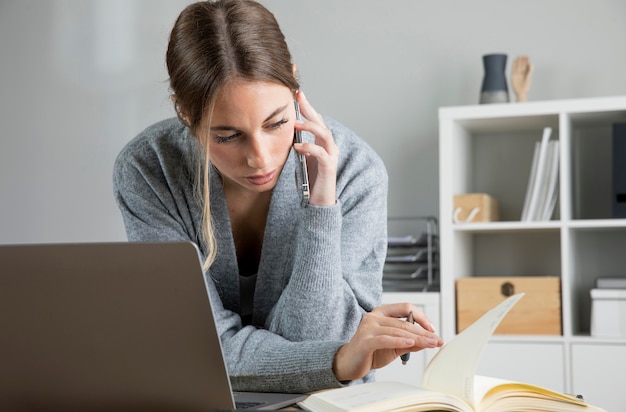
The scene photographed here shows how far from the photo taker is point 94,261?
77 centimetres

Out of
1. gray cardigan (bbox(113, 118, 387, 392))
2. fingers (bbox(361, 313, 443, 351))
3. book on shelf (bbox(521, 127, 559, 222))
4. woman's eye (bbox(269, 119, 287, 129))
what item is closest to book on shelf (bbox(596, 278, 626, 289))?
book on shelf (bbox(521, 127, 559, 222))

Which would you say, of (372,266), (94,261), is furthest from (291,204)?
(94,261)

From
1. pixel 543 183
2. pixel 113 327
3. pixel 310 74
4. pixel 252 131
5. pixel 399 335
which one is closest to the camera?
pixel 113 327

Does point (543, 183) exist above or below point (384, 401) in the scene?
above

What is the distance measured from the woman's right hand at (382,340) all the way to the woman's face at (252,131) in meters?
0.36

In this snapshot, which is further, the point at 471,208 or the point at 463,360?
the point at 471,208

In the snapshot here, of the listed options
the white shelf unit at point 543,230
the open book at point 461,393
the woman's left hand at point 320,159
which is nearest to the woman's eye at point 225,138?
the woman's left hand at point 320,159

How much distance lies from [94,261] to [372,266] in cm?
79

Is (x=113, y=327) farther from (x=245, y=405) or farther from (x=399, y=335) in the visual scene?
(x=399, y=335)

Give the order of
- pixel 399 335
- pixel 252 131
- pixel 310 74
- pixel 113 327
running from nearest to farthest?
pixel 113 327 → pixel 399 335 → pixel 252 131 → pixel 310 74

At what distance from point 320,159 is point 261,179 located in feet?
0.33

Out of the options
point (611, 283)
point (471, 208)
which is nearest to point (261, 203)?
point (471, 208)

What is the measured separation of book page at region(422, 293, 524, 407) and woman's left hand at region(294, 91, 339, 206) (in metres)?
0.48

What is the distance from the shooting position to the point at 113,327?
0.78m
